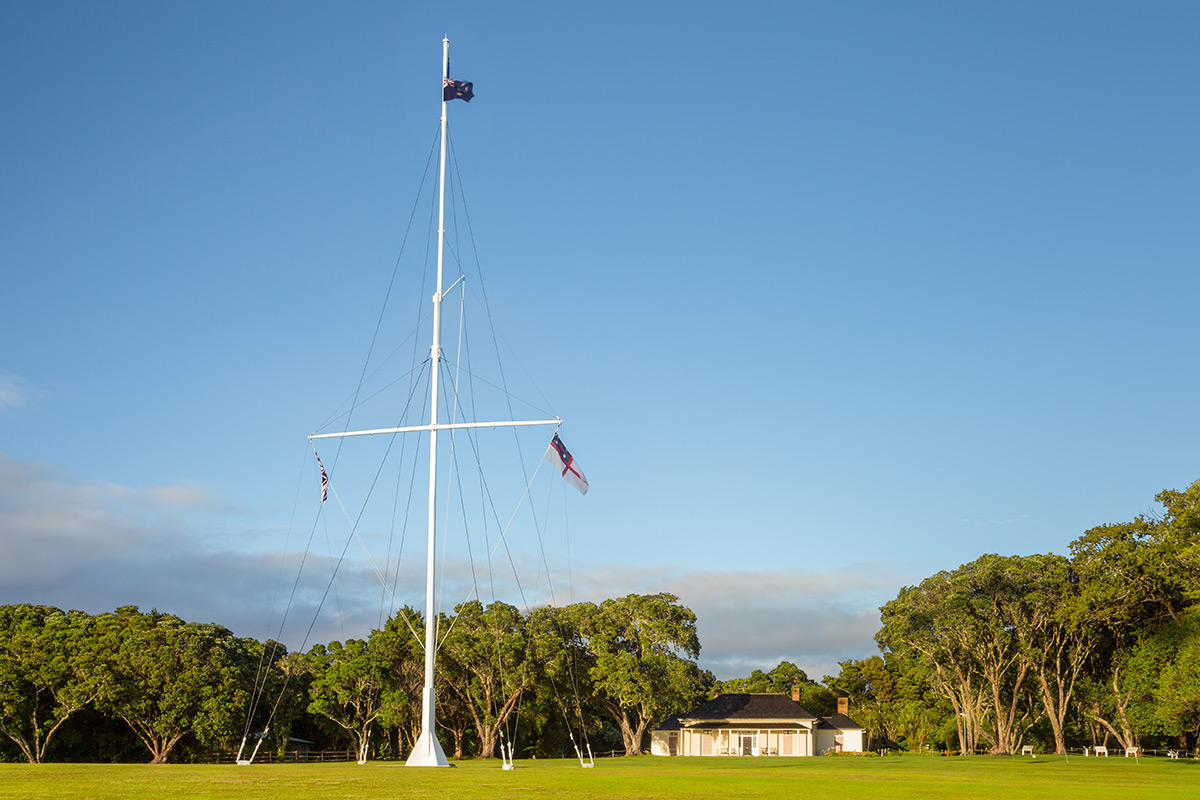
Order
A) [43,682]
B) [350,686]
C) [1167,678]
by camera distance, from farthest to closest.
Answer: [350,686]
[43,682]
[1167,678]

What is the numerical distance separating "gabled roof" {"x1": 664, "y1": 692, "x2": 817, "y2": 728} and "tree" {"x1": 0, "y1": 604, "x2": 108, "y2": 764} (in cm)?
4269

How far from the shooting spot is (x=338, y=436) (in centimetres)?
3472

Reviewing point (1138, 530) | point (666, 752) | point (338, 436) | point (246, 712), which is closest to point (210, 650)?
point (246, 712)

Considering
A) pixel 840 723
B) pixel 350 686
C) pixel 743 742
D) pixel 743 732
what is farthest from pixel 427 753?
pixel 840 723

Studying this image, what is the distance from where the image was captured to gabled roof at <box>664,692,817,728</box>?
257 feet

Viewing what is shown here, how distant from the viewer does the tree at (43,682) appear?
164 feet

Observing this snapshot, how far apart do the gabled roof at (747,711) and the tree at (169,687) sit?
36160 mm

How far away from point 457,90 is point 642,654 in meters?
45.6

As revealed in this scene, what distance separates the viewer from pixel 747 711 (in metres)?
79.9

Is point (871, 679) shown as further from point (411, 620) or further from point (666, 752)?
point (411, 620)

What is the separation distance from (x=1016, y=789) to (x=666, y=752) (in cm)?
5688

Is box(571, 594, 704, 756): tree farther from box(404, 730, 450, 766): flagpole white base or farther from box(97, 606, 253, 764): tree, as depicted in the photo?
box(404, 730, 450, 766): flagpole white base

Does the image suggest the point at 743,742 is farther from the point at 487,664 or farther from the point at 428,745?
the point at 428,745

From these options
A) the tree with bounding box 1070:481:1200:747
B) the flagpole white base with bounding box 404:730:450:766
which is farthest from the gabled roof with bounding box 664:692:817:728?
the flagpole white base with bounding box 404:730:450:766
